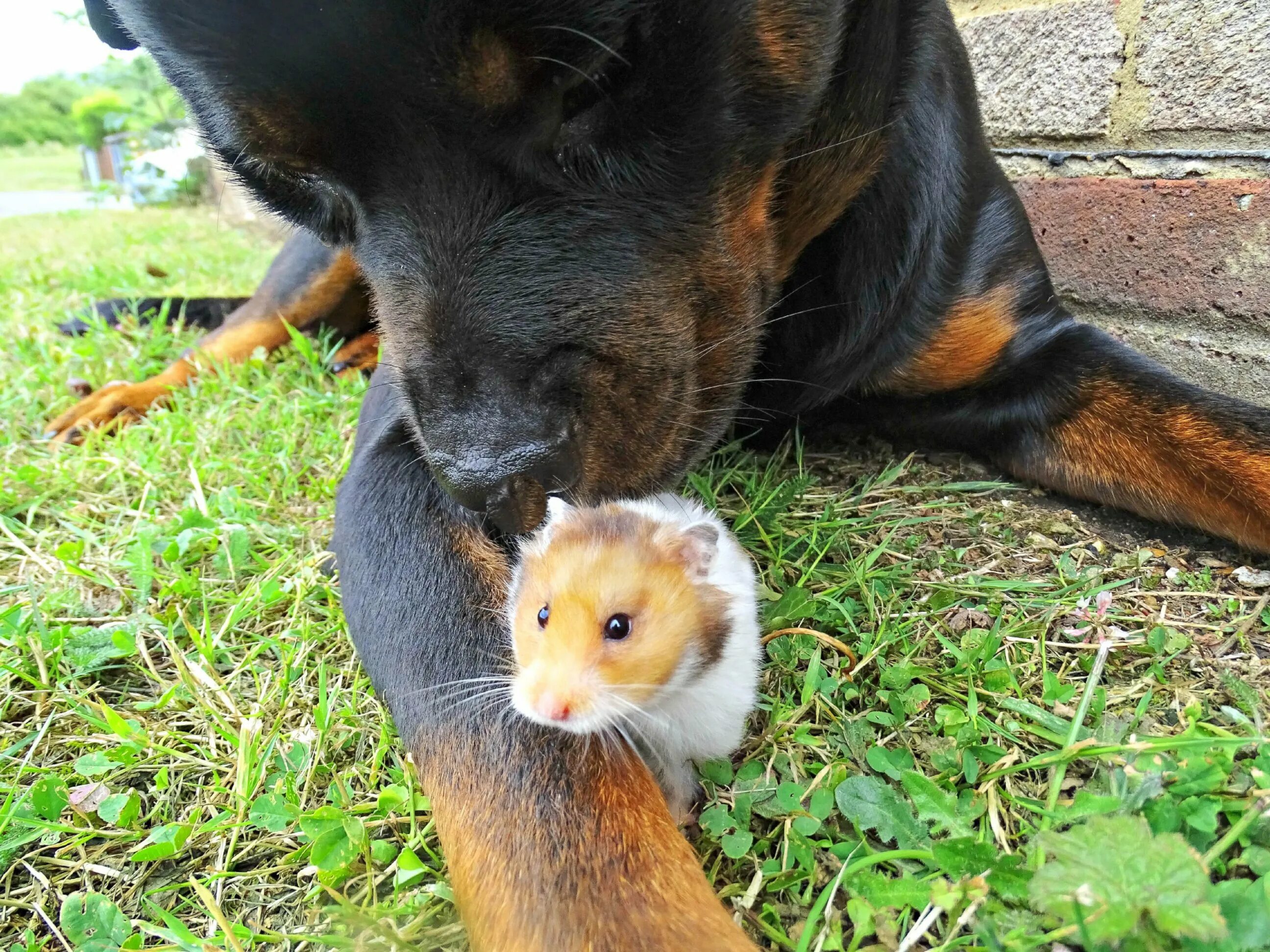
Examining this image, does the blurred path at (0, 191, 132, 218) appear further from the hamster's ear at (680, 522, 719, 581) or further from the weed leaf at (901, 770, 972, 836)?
the weed leaf at (901, 770, 972, 836)

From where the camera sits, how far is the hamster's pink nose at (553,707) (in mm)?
989

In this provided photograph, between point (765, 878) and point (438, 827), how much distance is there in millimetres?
436

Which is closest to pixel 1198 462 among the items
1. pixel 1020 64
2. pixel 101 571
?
pixel 1020 64

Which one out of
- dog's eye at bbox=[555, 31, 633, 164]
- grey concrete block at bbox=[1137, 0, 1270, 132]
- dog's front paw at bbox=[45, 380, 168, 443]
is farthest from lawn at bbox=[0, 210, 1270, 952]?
grey concrete block at bbox=[1137, 0, 1270, 132]

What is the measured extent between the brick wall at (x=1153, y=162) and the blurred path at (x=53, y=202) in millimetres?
11563

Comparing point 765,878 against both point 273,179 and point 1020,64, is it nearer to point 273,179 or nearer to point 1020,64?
point 273,179

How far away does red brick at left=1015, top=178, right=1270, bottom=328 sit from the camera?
1.90m

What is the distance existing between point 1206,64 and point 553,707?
214cm

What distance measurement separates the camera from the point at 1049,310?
1908mm

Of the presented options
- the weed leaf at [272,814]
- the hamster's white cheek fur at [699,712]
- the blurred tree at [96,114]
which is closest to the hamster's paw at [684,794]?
the hamster's white cheek fur at [699,712]

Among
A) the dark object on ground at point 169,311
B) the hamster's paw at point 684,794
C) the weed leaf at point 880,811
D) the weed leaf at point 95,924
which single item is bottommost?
the dark object on ground at point 169,311

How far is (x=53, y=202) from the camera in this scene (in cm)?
1223

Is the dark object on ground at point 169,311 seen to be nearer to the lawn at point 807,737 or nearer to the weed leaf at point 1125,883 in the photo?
the lawn at point 807,737

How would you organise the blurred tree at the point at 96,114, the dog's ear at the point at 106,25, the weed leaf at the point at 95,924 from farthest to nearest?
the blurred tree at the point at 96,114 < the dog's ear at the point at 106,25 < the weed leaf at the point at 95,924
